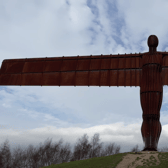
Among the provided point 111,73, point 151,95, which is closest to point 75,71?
point 111,73

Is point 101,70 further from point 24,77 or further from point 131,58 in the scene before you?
point 24,77

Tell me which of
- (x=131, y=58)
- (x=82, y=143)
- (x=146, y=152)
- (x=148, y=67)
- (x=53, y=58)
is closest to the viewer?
(x=146, y=152)

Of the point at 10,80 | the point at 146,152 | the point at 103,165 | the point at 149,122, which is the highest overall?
the point at 10,80

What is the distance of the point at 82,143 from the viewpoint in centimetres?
4622

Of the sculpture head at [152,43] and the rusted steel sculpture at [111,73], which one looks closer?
the rusted steel sculpture at [111,73]

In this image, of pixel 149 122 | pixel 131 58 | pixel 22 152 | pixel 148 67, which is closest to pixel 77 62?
pixel 131 58

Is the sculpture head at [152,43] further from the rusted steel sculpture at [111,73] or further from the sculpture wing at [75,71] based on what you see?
the sculpture wing at [75,71]

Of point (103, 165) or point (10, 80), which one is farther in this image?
point (10, 80)

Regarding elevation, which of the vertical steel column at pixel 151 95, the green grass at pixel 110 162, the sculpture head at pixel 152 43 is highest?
the sculpture head at pixel 152 43

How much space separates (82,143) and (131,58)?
3653 cm

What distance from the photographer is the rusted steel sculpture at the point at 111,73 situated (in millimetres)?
11520

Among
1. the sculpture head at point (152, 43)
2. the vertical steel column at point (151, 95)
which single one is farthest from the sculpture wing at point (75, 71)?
the sculpture head at point (152, 43)

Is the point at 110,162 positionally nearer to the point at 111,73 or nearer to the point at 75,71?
the point at 111,73

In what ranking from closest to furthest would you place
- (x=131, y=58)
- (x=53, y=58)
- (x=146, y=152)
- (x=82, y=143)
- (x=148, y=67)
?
(x=146, y=152), (x=148, y=67), (x=131, y=58), (x=53, y=58), (x=82, y=143)
